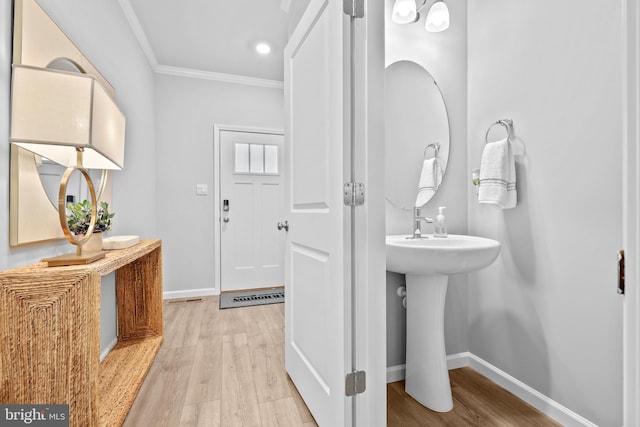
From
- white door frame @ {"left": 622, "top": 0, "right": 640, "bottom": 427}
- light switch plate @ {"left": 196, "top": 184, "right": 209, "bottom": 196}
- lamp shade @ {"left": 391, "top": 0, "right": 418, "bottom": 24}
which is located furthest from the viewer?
light switch plate @ {"left": 196, "top": 184, "right": 209, "bottom": 196}

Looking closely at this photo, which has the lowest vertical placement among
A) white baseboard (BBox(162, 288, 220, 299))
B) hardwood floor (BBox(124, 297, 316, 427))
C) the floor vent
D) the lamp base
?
A: hardwood floor (BBox(124, 297, 316, 427))

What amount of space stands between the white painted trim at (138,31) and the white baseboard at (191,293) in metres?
2.33

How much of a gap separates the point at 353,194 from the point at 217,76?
3.00 m

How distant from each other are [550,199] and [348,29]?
119 centimetres

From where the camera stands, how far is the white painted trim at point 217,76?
10.7 ft

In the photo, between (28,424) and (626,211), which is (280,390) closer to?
(28,424)

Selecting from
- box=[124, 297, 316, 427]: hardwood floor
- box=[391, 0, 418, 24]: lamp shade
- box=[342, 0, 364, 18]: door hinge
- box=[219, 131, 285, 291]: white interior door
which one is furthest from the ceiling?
box=[124, 297, 316, 427]: hardwood floor

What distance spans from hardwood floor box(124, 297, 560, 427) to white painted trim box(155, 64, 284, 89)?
2.62 meters

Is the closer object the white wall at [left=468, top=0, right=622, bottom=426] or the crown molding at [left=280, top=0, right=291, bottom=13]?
the white wall at [left=468, top=0, right=622, bottom=426]

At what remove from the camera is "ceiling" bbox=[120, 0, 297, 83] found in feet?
7.75

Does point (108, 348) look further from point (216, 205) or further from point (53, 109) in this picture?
point (216, 205)

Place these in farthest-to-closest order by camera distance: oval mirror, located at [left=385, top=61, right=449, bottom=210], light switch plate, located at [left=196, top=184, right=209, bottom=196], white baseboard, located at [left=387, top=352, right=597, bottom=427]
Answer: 1. light switch plate, located at [left=196, top=184, right=209, bottom=196]
2. oval mirror, located at [left=385, top=61, right=449, bottom=210]
3. white baseboard, located at [left=387, top=352, right=597, bottom=427]

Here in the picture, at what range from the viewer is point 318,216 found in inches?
51.6

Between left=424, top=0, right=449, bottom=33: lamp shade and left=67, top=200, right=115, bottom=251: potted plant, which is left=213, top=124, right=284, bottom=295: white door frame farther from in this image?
left=424, top=0, right=449, bottom=33: lamp shade
